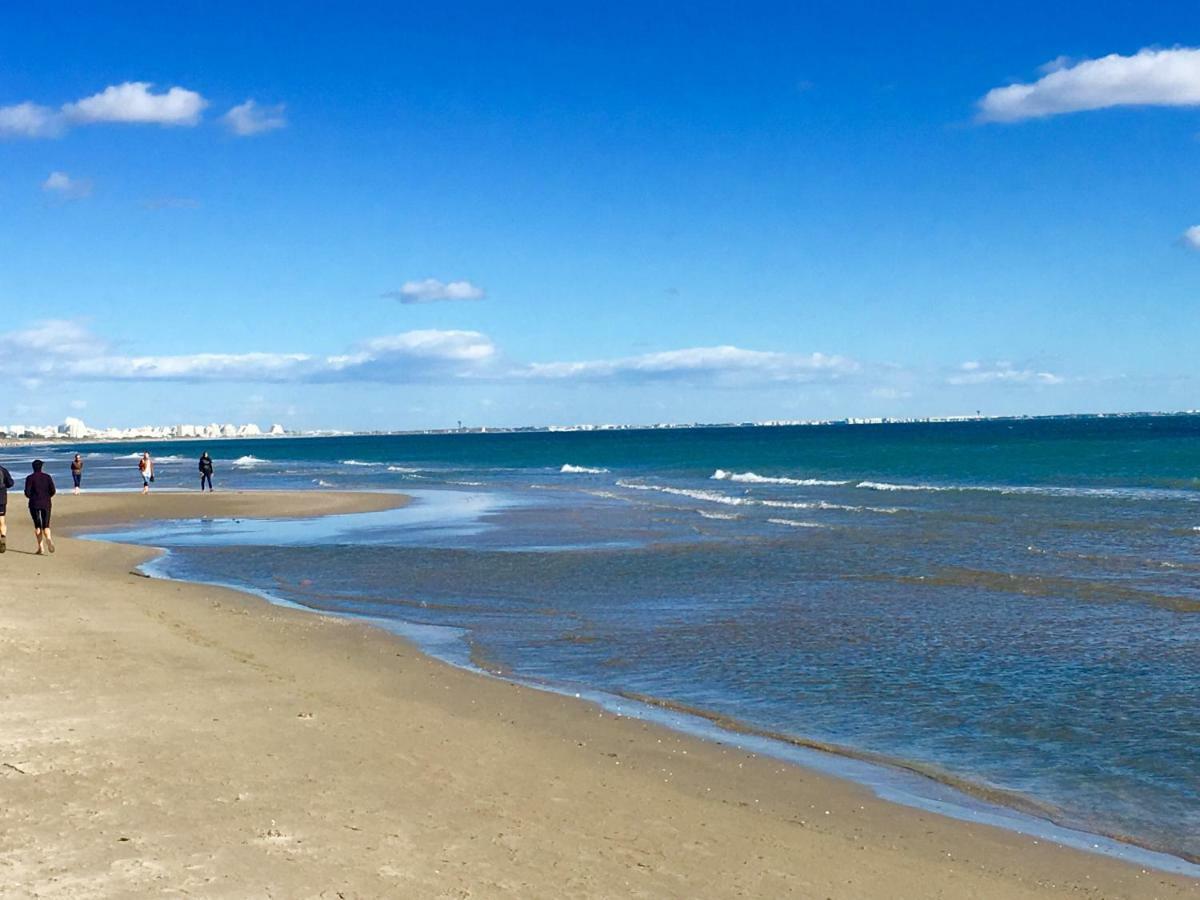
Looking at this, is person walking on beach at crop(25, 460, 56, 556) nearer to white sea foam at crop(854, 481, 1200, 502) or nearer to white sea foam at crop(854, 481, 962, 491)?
white sea foam at crop(854, 481, 1200, 502)

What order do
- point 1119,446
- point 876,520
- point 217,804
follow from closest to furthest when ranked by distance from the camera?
point 217,804 < point 876,520 < point 1119,446

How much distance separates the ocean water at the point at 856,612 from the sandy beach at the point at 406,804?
4.54ft

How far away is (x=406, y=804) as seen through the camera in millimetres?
8000

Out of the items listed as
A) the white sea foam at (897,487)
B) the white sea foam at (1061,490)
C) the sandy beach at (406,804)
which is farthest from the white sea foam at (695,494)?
the sandy beach at (406,804)

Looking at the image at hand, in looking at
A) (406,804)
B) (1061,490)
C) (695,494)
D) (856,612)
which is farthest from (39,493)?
(1061,490)

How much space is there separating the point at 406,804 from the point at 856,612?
12.0 m

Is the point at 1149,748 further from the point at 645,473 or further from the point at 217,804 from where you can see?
the point at 645,473

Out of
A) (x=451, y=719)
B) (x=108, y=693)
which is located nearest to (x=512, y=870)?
(x=451, y=719)

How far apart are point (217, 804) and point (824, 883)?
4016mm

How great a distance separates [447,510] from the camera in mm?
42844

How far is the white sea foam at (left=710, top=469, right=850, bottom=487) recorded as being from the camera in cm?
5881

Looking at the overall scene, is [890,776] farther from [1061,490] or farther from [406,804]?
[1061,490]

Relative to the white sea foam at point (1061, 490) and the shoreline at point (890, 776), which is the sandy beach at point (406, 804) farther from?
the white sea foam at point (1061, 490)

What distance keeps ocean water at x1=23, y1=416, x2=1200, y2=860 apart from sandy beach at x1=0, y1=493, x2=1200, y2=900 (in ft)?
4.54
